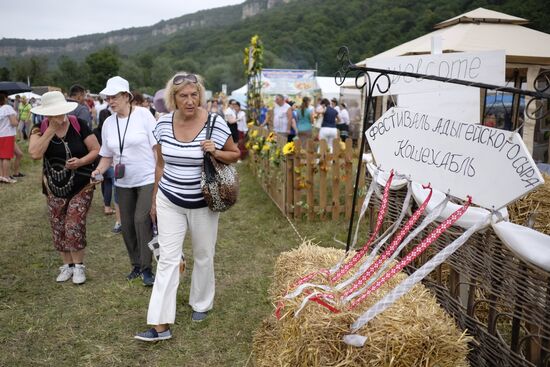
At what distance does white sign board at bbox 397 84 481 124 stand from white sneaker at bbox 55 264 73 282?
3788 millimetres

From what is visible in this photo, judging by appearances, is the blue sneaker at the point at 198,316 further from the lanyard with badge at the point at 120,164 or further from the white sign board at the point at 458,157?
the white sign board at the point at 458,157

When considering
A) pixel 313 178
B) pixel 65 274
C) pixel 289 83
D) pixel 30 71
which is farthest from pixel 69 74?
pixel 65 274

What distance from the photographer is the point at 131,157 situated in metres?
4.40

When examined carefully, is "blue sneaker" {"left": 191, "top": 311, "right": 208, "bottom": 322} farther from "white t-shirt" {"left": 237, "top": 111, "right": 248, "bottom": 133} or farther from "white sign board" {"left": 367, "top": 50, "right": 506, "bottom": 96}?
"white t-shirt" {"left": 237, "top": 111, "right": 248, "bottom": 133}

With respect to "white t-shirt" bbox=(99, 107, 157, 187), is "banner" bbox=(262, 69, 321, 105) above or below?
above

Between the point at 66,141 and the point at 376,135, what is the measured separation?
9.90ft

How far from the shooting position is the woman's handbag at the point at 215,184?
341 centimetres

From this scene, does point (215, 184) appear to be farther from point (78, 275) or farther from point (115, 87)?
point (78, 275)

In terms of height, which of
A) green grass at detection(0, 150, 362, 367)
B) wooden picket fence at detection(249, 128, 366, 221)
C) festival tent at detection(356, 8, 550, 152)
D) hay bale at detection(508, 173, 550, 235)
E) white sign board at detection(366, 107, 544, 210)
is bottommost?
green grass at detection(0, 150, 362, 367)

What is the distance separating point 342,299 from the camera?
2365mm

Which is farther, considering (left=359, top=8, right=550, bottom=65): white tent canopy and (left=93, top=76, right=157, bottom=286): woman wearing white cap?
(left=359, top=8, right=550, bottom=65): white tent canopy

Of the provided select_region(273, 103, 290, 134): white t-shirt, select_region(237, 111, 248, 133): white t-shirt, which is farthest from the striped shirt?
select_region(237, 111, 248, 133): white t-shirt

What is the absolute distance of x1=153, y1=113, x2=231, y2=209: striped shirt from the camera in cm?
343

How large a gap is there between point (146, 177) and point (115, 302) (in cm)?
121
